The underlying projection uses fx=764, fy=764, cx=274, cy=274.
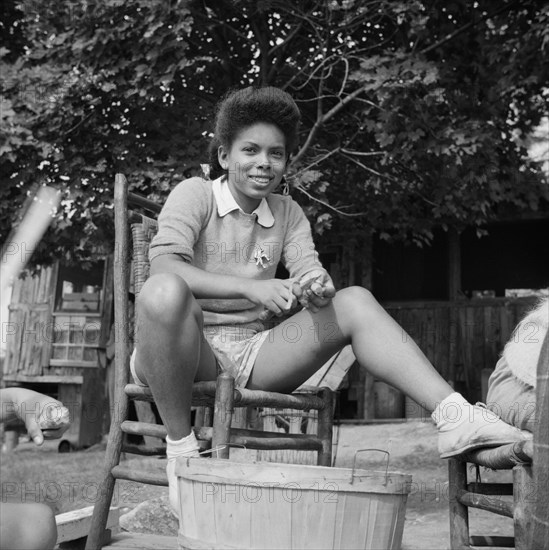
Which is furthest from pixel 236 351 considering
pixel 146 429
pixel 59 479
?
pixel 59 479

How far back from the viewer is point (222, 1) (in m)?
6.71

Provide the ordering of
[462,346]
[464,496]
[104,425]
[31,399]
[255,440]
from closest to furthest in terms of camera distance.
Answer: [31,399] → [464,496] → [255,440] → [462,346] → [104,425]

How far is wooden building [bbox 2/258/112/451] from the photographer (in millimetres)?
11336

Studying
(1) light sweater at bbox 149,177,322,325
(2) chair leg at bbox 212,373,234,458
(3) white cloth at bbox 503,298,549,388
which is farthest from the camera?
(1) light sweater at bbox 149,177,322,325

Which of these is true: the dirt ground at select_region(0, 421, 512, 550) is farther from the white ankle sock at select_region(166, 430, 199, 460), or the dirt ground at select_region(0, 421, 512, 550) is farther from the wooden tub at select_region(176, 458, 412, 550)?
the wooden tub at select_region(176, 458, 412, 550)

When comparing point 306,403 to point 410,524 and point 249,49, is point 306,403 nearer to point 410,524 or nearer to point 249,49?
point 410,524

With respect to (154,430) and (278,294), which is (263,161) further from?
(154,430)

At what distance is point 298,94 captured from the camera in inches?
285

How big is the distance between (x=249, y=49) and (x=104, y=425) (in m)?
6.31

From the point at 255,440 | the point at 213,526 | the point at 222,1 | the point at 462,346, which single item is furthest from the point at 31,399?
the point at 462,346

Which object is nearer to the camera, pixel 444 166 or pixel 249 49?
pixel 444 166

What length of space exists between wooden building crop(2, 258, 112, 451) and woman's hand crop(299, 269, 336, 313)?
9.05 m

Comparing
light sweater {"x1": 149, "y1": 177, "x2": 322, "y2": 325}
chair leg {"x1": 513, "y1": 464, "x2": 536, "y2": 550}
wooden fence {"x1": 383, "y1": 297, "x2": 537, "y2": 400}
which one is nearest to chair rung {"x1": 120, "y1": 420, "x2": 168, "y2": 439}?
light sweater {"x1": 149, "y1": 177, "x2": 322, "y2": 325}

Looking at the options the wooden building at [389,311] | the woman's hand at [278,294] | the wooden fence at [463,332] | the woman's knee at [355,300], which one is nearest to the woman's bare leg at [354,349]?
the woman's knee at [355,300]
